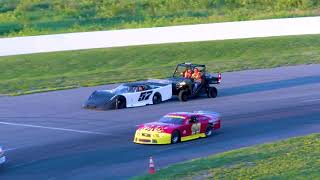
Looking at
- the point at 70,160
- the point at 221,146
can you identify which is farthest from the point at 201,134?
the point at 70,160

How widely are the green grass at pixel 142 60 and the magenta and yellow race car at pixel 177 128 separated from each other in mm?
14204

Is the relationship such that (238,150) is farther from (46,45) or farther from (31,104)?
(46,45)

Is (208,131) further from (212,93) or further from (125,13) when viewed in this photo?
(125,13)

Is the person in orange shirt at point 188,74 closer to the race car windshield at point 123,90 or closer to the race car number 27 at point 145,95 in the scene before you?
the race car number 27 at point 145,95

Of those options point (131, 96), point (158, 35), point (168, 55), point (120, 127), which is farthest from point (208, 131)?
point (158, 35)

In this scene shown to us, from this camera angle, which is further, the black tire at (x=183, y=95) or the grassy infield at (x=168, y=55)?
the black tire at (x=183, y=95)

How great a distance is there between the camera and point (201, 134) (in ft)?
89.7

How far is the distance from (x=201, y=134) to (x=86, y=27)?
1247 inches

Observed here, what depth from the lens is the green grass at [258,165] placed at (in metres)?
20.4

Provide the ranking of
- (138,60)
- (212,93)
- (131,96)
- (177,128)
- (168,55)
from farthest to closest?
(168,55)
(138,60)
(212,93)
(131,96)
(177,128)

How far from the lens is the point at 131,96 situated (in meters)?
33.7

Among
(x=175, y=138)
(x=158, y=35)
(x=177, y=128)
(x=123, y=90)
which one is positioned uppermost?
(x=158, y=35)

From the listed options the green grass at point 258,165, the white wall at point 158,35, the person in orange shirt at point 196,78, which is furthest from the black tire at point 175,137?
the white wall at point 158,35

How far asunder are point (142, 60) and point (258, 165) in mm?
29033
